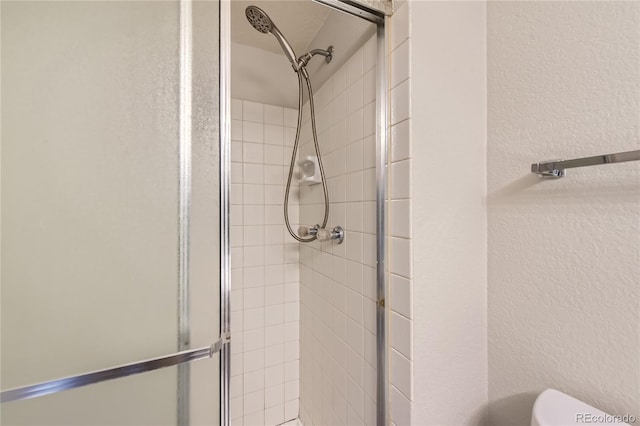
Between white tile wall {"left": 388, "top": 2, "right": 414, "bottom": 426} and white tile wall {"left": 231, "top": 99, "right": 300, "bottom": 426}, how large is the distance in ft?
3.04

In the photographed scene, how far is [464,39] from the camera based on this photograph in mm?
785

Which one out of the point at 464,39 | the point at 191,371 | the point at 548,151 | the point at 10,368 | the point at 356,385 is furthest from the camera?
the point at 356,385

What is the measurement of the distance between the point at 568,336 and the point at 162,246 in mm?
963

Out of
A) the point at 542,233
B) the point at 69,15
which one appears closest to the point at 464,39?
the point at 542,233

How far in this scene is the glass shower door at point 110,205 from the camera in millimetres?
448

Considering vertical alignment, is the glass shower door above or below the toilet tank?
above

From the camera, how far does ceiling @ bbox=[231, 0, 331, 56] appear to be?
3.59 feet

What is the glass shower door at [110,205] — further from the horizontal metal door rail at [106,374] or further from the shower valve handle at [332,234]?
the shower valve handle at [332,234]

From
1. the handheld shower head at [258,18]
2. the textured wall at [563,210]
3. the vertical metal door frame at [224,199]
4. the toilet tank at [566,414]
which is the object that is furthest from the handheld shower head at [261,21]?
the toilet tank at [566,414]

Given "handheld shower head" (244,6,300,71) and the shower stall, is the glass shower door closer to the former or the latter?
the shower stall

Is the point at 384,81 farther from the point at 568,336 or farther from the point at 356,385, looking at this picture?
the point at 356,385

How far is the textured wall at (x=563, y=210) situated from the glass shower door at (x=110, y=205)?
804 millimetres

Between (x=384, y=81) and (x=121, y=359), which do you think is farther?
(x=384, y=81)

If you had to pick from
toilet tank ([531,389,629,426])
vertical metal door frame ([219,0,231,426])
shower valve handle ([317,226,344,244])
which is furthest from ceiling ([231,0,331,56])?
toilet tank ([531,389,629,426])
